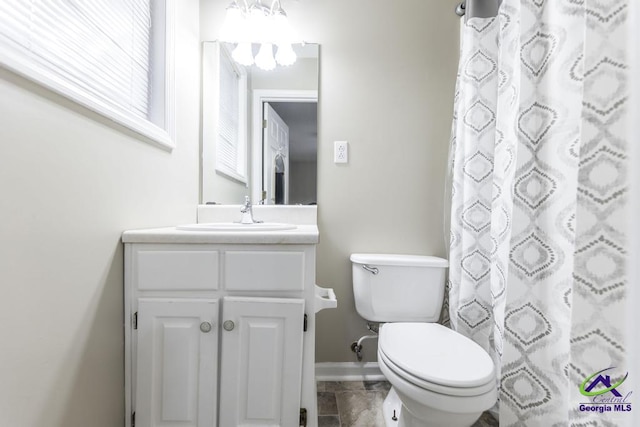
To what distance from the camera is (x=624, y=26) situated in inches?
26.0

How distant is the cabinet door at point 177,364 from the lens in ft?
3.05

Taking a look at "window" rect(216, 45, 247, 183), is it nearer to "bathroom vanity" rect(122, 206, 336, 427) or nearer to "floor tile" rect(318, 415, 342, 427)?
"bathroom vanity" rect(122, 206, 336, 427)

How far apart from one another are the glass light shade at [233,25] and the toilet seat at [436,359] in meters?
1.60

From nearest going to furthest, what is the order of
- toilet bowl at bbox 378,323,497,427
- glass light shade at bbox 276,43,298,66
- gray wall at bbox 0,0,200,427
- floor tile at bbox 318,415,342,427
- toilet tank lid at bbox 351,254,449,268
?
gray wall at bbox 0,0,200,427 → toilet bowl at bbox 378,323,497,427 → floor tile at bbox 318,415,342,427 → toilet tank lid at bbox 351,254,449,268 → glass light shade at bbox 276,43,298,66

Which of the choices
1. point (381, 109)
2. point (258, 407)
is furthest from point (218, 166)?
point (258, 407)

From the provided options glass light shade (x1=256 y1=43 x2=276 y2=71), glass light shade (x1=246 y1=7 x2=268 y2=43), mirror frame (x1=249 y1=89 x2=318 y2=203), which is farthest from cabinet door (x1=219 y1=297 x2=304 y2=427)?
glass light shade (x1=246 y1=7 x2=268 y2=43)

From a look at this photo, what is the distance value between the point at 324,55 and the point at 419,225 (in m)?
1.05

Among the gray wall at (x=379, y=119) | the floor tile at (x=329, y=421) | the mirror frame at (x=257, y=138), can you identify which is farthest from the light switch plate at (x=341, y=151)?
the floor tile at (x=329, y=421)

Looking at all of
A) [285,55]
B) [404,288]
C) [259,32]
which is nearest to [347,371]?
[404,288]

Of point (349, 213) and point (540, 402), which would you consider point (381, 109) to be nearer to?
point (349, 213)

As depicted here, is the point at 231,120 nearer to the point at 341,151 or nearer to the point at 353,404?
the point at 341,151

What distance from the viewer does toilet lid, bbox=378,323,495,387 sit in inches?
34.3

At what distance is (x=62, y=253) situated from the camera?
734 mm

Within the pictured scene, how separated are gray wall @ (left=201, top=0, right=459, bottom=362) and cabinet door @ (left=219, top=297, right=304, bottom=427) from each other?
2.14 feet
